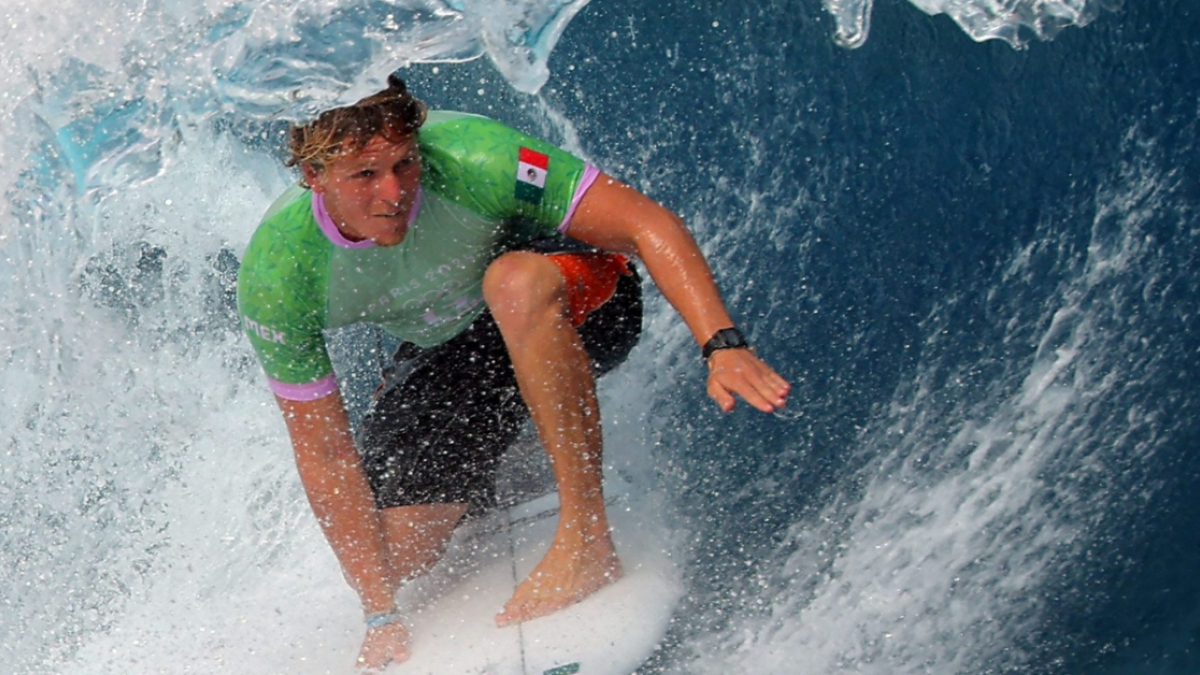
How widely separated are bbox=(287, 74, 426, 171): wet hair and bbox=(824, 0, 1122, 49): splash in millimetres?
970

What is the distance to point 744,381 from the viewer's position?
2.04 m

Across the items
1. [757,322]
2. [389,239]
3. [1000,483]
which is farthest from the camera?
[757,322]

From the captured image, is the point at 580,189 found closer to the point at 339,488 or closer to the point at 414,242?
the point at 414,242

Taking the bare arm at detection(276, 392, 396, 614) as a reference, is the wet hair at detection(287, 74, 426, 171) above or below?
above

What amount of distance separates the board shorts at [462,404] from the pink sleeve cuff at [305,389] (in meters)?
0.26

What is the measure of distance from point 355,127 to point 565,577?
926 mm

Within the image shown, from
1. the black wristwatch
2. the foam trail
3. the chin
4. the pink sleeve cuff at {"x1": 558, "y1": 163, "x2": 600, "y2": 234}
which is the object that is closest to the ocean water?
the foam trail

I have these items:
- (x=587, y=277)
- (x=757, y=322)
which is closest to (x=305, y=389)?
(x=587, y=277)

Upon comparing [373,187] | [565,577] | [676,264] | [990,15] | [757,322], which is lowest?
[565,577]

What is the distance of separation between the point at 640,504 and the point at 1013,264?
1067 millimetres

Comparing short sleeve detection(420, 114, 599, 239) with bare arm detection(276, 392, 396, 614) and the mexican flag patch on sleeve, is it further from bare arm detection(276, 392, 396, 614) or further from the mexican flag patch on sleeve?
bare arm detection(276, 392, 396, 614)

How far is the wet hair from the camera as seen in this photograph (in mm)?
2146

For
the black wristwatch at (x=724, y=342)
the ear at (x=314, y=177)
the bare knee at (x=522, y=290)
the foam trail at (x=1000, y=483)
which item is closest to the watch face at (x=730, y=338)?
the black wristwatch at (x=724, y=342)

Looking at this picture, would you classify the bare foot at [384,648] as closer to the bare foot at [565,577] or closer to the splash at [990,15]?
the bare foot at [565,577]
